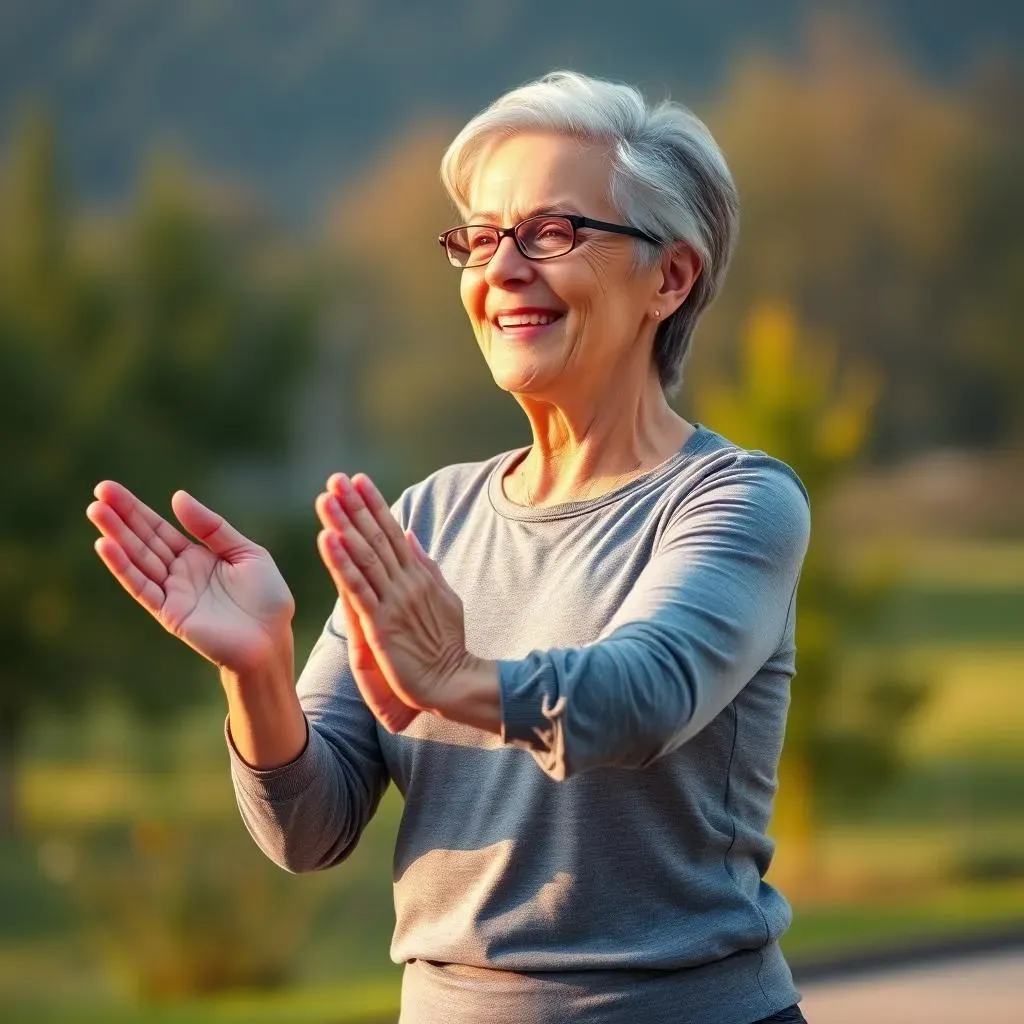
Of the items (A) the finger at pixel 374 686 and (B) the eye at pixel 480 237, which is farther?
(B) the eye at pixel 480 237

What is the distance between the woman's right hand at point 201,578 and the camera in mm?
1746

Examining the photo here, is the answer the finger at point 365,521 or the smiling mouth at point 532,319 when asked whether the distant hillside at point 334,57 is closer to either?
the smiling mouth at point 532,319

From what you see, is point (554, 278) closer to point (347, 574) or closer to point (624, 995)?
point (347, 574)

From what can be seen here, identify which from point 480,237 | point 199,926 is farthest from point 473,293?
point 199,926

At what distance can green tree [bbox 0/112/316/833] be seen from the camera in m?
15.7

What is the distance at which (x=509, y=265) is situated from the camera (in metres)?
1.82

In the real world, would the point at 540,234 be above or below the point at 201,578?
above

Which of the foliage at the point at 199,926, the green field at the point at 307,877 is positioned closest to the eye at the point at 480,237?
the green field at the point at 307,877

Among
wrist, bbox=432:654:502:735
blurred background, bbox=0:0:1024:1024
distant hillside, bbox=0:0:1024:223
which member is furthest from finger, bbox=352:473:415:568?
distant hillside, bbox=0:0:1024:223

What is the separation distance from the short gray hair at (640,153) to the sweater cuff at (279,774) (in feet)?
1.96

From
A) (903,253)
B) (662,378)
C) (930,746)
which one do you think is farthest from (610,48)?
(662,378)

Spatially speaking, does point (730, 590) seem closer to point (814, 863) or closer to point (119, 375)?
point (814, 863)

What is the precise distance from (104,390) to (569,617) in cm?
1506

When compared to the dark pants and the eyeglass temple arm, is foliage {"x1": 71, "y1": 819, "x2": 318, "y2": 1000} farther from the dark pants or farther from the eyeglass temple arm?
the eyeglass temple arm
